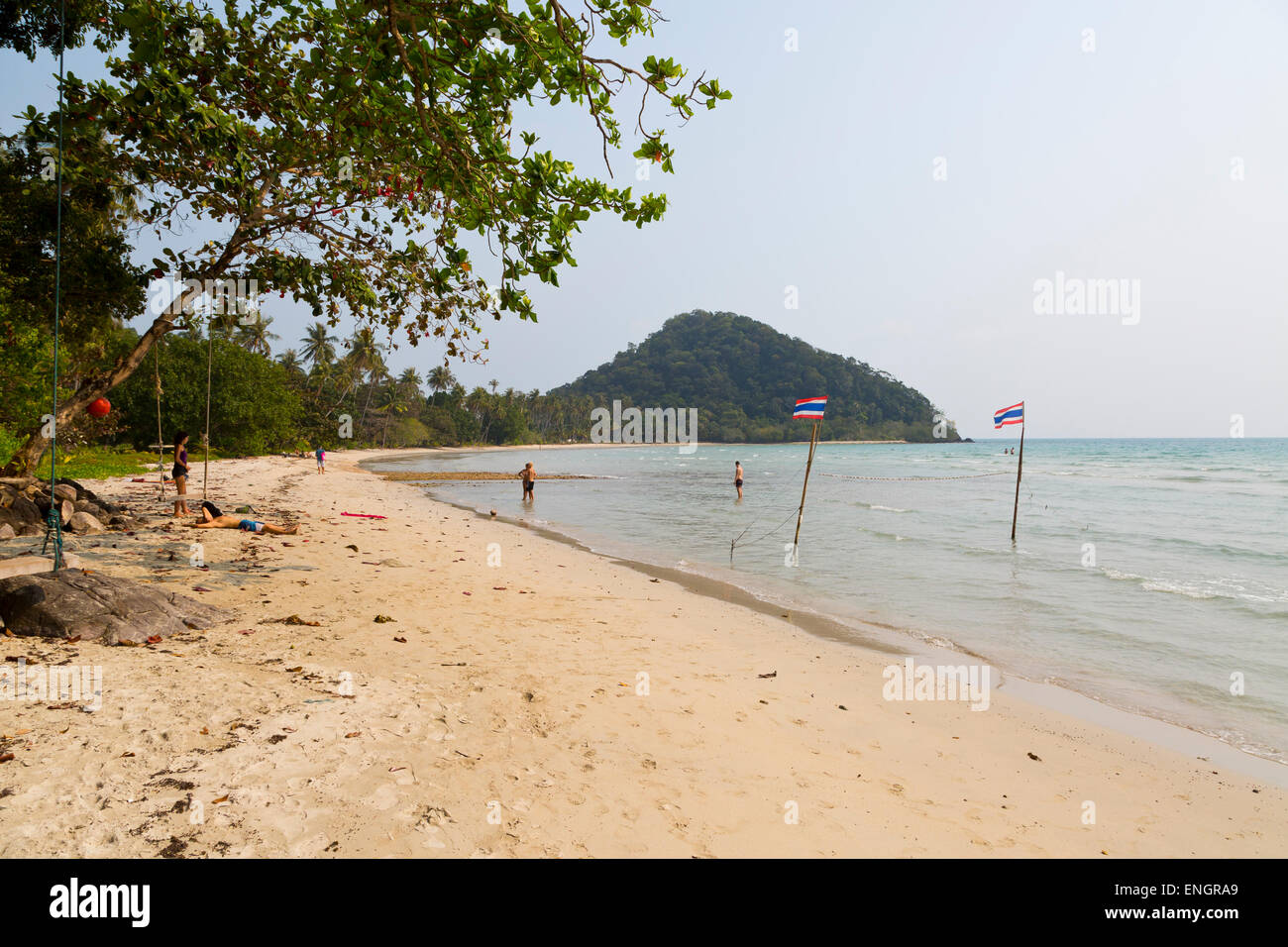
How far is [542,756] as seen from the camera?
13.8 feet

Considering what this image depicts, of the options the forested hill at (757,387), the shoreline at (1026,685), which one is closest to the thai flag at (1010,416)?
the shoreline at (1026,685)

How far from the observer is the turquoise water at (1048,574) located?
7824 mm

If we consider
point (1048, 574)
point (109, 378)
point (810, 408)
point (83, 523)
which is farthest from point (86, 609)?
point (1048, 574)

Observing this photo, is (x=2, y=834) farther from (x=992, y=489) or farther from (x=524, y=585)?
(x=992, y=489)

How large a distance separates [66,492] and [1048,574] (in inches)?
771

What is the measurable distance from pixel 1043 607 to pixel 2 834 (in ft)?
41.7

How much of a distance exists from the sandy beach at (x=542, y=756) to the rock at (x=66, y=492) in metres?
4.98

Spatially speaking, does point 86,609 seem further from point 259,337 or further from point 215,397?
point 259,337

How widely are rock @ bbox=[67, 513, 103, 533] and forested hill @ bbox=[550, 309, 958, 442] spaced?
149 meters

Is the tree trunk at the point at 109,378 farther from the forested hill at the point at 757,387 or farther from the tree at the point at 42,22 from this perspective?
the forested hill at the point at 757,387

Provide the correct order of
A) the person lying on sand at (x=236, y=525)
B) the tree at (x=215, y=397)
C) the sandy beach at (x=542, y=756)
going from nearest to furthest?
1. the sandy beach at (x=542, y=756)
2. the person lying on sand at (x=236, y=525)
3. the tree at (x=215, y=397)

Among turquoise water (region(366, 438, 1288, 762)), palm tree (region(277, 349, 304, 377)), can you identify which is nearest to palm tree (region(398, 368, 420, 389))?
palm tree (region(277, 349, 304, 377))

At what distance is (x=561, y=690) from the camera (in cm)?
557
